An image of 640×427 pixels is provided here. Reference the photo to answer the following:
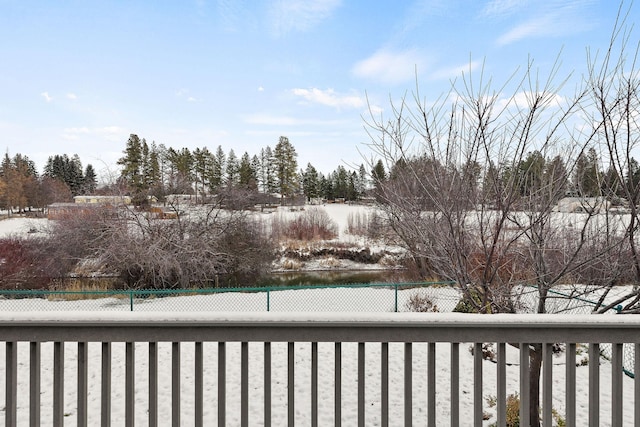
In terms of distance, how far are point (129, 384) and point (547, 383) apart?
1686 millimetres

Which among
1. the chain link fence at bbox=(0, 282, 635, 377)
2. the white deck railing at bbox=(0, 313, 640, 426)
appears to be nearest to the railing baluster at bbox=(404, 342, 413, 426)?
the white deck railing at bbox=(0, 313, 640, 426)

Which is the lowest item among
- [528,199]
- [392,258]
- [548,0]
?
[392,258]

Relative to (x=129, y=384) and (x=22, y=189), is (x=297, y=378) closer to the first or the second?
(x=129, y=384)

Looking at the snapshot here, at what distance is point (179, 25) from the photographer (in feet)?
18.3

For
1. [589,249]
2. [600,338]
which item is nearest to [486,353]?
[589,249]

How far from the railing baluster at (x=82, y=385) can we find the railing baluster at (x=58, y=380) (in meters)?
0.07

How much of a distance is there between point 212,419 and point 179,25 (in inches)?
227

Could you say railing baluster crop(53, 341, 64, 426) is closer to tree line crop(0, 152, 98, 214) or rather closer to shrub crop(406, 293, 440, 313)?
shrub crop(406, 293, 440, 313)

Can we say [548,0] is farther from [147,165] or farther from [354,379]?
[147,165]

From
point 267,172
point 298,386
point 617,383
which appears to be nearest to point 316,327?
point 617,383

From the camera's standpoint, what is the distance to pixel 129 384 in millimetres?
1373

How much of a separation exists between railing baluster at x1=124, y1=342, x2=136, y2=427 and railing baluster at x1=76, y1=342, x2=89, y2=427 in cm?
16

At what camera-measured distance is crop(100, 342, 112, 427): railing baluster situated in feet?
4.43

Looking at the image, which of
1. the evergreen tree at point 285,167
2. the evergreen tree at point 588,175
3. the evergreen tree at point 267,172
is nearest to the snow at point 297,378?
the evergreen tree at point 588,175
